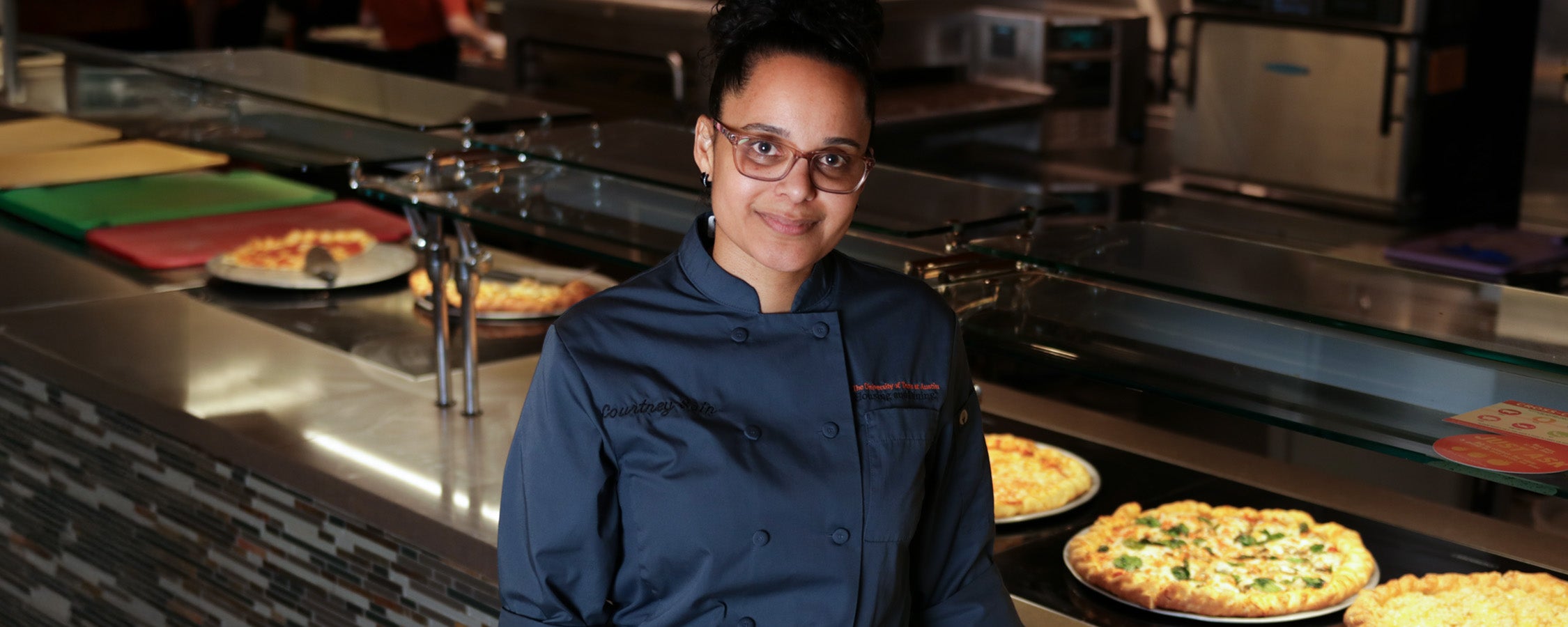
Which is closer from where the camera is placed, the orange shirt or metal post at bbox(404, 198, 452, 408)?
metal post at bbox(404, 198, 452, 408)

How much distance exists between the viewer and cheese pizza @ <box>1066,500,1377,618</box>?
170 centimetres

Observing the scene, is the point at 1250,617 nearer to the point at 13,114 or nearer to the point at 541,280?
the point at 541,280

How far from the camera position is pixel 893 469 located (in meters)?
1.27

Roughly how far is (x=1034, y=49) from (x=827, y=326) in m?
4.24

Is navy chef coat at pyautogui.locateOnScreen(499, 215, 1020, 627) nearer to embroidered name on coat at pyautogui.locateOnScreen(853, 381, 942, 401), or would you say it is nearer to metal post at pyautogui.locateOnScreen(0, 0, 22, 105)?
embroidered name on coat at pyautogui.locateOnScreen(853, 381, 942, 401)

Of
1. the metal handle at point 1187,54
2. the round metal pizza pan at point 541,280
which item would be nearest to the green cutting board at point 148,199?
the round metal pizza pan at point 541,280

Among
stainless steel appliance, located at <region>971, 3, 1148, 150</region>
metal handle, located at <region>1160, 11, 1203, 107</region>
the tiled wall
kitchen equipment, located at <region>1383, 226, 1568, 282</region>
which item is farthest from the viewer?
metal handle, located at <region>1160, 11, 1203, 107</region>

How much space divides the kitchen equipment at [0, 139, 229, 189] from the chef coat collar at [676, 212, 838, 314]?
2.66 meters

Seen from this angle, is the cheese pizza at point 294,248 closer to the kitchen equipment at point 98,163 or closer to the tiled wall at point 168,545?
the tiled wall at point 168,545

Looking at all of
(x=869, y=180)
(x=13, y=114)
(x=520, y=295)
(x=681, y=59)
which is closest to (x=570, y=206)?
(x=869, y=180)

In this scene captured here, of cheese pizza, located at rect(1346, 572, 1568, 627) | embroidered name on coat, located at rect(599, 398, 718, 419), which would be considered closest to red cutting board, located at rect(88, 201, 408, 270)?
embroidered name on coat, located at rect(599, 398, 718, 419)

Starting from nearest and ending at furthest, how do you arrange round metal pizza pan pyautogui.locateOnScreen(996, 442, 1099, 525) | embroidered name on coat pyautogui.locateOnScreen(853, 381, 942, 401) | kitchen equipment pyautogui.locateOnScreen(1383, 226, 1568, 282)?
embroidered name on coat pyautogui.locateOnScreen(853, 381, 942, 401), round metal pizza pan pyautogui.locateOnScreen(996, 442, 1099, 525), kitchen equipment pyautogui.locateOnScreen(1383, 226, 1568, 282)

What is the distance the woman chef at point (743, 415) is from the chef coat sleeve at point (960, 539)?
69 millimetres

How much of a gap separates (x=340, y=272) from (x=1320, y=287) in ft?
6.57
